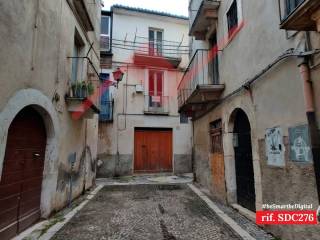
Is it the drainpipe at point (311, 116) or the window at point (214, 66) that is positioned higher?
the window at point (214, 66)

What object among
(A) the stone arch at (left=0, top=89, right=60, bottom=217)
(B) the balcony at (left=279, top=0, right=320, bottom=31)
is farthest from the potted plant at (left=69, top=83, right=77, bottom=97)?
(B) the balcony at (left=279, top=0, right=320, bottom=31)

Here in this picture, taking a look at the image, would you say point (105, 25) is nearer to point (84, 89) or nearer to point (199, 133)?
point (84, 89)

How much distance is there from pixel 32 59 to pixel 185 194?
6.07m

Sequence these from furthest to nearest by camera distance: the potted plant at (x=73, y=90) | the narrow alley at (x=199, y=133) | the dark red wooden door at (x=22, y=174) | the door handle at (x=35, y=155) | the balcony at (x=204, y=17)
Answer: the balcony at (x=204, y=17) → the potted plant at (x=73, y=90) → the door handle at (x=35, y=155) → the dark red wooden door at (x=22, y=174) → the narrow alley at (x=199, y=133)

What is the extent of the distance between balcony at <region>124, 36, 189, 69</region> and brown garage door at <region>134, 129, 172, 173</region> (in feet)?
13.4

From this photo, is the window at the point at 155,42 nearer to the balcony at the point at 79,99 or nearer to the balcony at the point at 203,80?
the balcony at the point at 203,80

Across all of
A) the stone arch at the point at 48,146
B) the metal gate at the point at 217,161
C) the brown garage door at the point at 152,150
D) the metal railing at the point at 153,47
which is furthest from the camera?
the metal railing at the point at 153,47

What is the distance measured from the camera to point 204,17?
7.34 metres

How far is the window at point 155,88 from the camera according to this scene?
45.8 ft

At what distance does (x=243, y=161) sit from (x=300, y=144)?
7.95ft

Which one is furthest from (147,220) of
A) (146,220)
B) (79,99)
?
(79,99)

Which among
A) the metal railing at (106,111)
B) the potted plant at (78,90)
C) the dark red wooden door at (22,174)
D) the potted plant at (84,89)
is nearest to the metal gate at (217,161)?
the potted plant at (84,89)

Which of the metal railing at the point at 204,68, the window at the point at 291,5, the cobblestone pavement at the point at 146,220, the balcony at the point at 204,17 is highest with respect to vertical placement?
the balcony at the point at 204,17

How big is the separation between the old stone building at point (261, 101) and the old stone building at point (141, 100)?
569 centimetres
